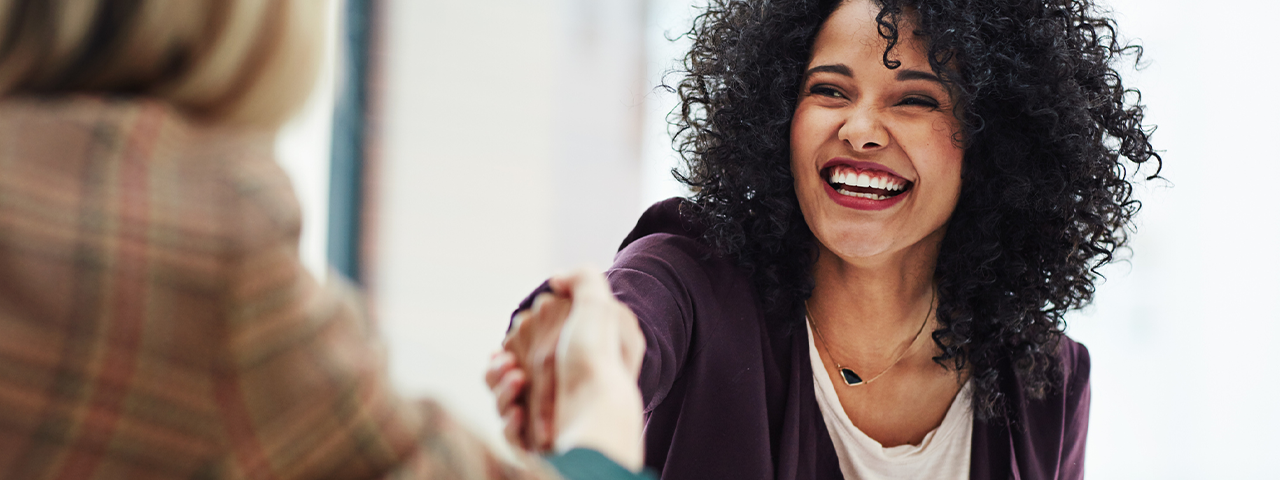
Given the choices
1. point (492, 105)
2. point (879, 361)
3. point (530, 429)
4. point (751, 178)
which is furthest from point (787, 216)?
point (492, 105)

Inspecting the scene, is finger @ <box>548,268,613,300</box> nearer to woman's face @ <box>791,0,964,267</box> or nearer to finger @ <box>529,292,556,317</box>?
finger @ <box>529,292,556,317</box>

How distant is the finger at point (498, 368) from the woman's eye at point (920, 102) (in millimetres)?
684

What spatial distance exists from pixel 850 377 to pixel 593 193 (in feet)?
4.73

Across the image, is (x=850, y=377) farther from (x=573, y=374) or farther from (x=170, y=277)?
(x=170, y=277)

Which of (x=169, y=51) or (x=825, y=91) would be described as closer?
(x=169, y=51)

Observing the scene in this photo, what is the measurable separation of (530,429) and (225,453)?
0.31 m

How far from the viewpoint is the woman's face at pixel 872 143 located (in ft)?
4.10

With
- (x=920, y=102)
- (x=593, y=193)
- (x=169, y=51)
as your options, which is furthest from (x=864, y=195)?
(x=593, y=193)

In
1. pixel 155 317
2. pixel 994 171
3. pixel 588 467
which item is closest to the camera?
pixel 155 317

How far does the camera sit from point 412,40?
216 centimetres

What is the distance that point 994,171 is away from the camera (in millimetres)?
1347

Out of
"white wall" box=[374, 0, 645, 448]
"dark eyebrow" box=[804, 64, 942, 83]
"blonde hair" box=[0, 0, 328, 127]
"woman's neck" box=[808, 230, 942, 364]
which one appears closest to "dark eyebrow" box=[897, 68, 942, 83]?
"dark eyebrow" box=[804, 64, 942, 83]

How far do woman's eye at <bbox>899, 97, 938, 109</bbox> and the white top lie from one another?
348mm

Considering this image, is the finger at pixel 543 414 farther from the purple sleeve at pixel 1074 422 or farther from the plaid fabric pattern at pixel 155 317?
the purple sleeve at pixel 1074 422
